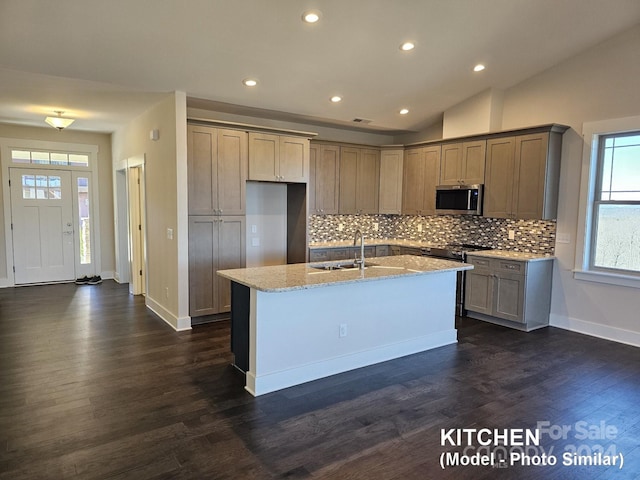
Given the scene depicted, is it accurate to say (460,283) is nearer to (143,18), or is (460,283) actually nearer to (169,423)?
(169,423)

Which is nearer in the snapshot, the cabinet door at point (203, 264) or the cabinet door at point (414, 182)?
the cabinet door at point (203, 264)

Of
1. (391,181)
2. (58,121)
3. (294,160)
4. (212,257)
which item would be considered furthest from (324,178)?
(58,121)

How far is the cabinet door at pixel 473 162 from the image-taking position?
555 centimetres

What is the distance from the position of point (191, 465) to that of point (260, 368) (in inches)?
38.0

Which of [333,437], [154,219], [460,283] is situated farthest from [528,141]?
[154,219]

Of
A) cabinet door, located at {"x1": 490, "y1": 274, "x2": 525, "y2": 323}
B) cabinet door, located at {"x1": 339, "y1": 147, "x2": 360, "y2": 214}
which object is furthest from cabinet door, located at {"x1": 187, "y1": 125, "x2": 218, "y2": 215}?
cabinet door, located at {"x1": 490, "y1": 274, "x2": 525, "y2": 323}

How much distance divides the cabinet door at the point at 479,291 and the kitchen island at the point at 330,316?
3.69ft

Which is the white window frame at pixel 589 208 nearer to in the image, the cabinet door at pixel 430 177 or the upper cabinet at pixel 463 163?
the upper cabinet at pixel 463 163

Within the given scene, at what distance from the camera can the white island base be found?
3.23 m

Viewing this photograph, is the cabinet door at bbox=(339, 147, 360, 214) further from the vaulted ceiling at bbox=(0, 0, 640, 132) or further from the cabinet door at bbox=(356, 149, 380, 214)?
the vaulted ceiling at bbox=(0, 0, 640, 132)

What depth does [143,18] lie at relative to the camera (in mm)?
3355

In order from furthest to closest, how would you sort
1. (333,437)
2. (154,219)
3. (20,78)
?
(154,219) < (20,78) < (333,437)

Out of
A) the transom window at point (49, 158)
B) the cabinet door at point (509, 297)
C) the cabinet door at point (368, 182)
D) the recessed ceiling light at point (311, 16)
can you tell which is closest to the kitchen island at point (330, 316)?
the cabinet door at point (509, 297)

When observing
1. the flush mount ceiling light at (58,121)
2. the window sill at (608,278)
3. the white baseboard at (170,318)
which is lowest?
the white baseboard at (170,318)
